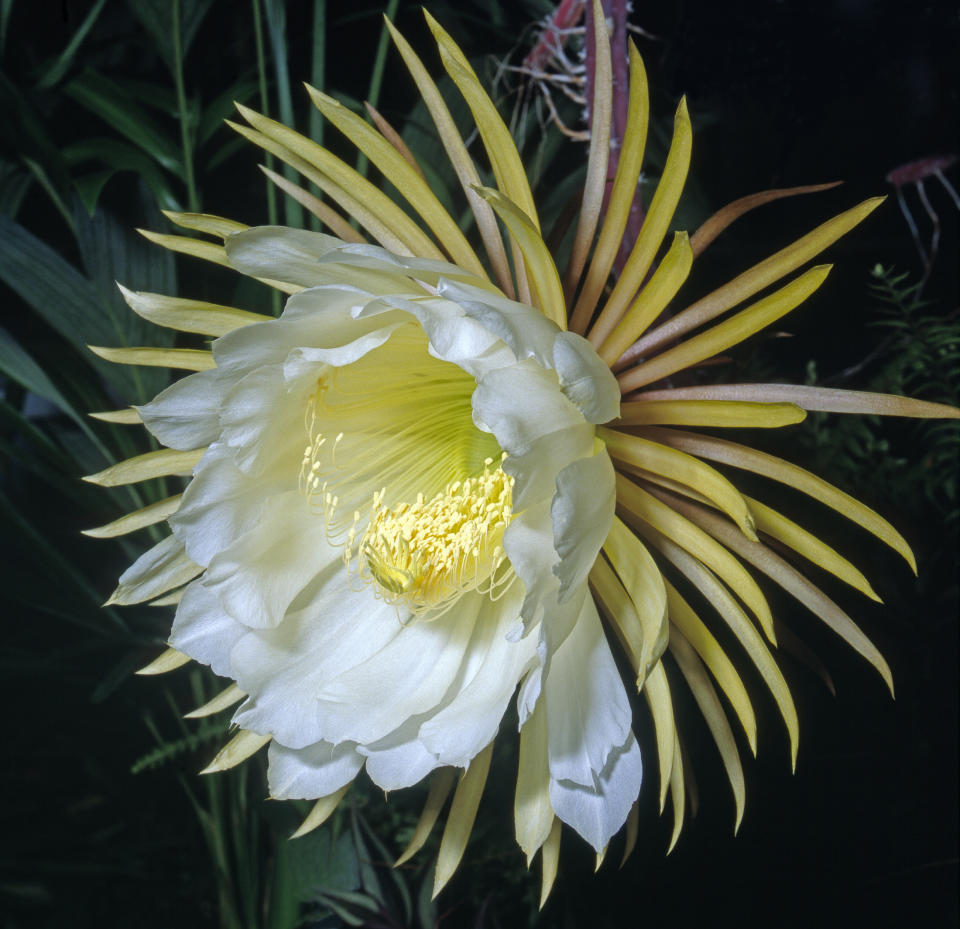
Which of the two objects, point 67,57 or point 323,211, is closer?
point 323,211

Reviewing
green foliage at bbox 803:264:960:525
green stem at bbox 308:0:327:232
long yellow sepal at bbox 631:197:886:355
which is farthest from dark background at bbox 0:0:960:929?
long yellow sepal at bbox 631:197:886:355

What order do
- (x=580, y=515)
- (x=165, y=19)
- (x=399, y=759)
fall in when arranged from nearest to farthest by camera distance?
(x=580, y=515) → (x=399, y=759) → (x=165, y=19)

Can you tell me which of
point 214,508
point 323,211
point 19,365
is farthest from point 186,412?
point 19,365

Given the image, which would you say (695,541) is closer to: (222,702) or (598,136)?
(598,136)

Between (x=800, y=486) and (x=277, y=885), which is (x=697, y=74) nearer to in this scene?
(x=800, y=486)

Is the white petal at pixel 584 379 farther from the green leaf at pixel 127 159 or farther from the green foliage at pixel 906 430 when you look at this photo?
the green leaf at pixel 127 159

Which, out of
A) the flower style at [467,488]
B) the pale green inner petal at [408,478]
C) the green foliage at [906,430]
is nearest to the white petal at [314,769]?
the flower style at [467,488]
